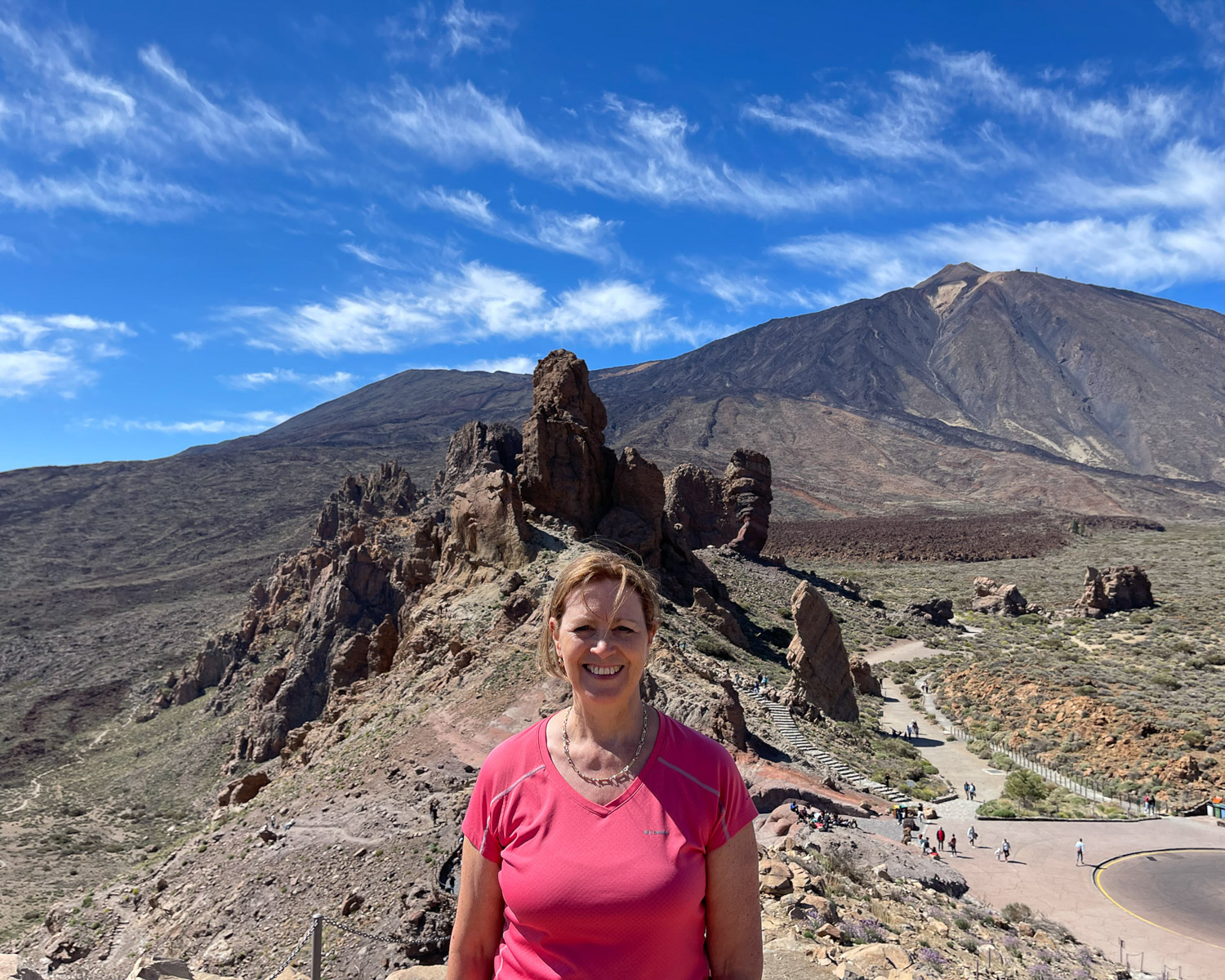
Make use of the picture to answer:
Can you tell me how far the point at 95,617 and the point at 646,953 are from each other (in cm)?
7800

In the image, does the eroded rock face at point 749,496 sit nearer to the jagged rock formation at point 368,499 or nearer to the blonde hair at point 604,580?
the jagged rock formation at point 368,499

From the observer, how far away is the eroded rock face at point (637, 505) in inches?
1002

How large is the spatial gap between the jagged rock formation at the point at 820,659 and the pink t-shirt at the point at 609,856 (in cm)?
2268

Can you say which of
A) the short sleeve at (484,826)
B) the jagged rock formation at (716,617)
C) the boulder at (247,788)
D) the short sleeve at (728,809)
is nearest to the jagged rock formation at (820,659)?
the jagged rock formation at (716,617)

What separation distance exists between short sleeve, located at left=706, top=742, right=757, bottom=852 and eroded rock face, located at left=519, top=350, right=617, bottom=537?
831 inches

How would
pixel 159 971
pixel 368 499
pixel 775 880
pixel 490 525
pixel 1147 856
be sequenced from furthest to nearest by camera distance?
pixel 368 499, pixel 490 525, pixel 1147 856, pixel 775 880, pixel 159 971

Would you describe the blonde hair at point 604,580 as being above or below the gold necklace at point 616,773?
above

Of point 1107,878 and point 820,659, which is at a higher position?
point 820,659

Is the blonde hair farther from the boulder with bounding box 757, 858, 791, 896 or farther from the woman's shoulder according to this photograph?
the boulder with bounding box 757, 858, 791, 896

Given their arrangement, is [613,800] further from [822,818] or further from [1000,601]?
[1000,601]

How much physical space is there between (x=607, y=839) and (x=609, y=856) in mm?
44

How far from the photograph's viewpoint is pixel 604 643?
2.39 metres

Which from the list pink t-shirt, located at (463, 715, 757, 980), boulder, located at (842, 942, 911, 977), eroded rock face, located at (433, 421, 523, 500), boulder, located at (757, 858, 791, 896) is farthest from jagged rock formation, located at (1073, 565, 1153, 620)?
pink t-shirt, located at (463, 715, 757, 980)

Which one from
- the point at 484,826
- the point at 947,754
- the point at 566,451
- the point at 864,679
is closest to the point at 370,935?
the point at 484,826
